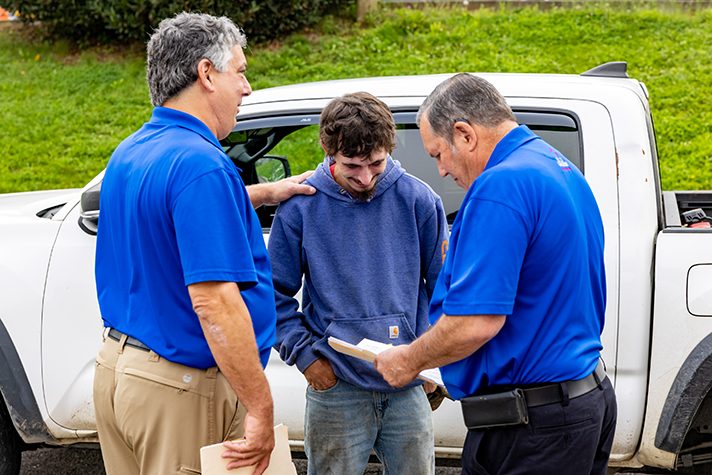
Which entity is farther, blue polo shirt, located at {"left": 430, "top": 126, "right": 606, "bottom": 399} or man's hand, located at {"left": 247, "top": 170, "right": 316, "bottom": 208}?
man's hand, located at {"left": 247, "top": 170, "right": 316, "bottom": 208}

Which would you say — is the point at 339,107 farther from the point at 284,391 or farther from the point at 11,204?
the point at 11,204

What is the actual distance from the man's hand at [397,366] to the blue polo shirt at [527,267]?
0.54ft

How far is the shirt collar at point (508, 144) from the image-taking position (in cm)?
253

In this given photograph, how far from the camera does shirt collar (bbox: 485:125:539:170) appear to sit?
2529 mm

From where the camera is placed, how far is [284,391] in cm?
375

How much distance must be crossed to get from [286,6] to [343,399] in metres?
7.51

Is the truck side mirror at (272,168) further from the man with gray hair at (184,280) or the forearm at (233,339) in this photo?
the forearm at (233,339)

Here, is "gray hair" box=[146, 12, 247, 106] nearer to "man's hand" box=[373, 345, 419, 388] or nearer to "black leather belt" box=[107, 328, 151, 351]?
"black leather belt" box=[107, 328, 151, 351]

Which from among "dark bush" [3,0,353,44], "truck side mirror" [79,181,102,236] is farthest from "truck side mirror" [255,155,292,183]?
"dark bush" [3,0,353,44]

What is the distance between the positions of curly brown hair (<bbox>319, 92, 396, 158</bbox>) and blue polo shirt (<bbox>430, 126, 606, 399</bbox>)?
0.44m

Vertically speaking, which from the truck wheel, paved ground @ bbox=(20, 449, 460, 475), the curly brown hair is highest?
the curly brown hair

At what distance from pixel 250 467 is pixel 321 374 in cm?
53

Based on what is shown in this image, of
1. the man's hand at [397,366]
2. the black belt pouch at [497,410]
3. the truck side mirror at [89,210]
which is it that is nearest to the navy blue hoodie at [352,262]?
the man's hand at [397,366]

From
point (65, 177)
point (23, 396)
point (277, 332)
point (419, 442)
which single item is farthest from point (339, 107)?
point (65, 177)
